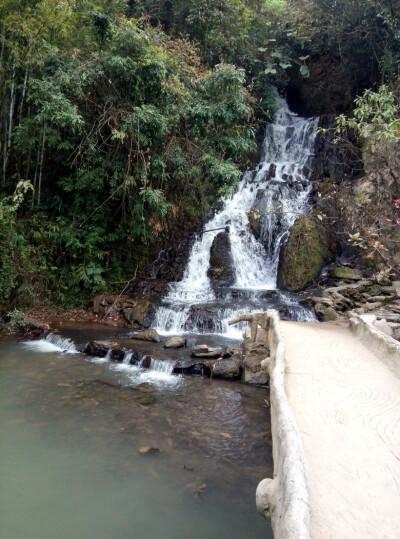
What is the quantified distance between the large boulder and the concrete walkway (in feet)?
20.7

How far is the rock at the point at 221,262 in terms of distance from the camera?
12.5 m

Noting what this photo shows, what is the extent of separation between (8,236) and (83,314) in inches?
115

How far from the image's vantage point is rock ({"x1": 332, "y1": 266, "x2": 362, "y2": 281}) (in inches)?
449

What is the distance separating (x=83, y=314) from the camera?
1059 centimetres

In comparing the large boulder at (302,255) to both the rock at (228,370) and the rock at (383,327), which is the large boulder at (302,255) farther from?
the rock at (228,370)

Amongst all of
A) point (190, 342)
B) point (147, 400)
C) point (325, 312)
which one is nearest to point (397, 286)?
point (325, 312)

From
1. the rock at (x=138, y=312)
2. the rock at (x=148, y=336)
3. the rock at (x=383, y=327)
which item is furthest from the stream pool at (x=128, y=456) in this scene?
the rock at (x=138, y=312)

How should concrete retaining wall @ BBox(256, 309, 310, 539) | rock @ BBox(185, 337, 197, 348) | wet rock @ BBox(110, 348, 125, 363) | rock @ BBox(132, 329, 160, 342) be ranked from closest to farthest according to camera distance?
concrete retaining wall @ BBox(256, 309, 310, 539), wet rock @ BBox(110, 348, 125, 363), rock @ BBox(185, 337, 197, 348), rock @ BBox(132, 329, 160, 342)

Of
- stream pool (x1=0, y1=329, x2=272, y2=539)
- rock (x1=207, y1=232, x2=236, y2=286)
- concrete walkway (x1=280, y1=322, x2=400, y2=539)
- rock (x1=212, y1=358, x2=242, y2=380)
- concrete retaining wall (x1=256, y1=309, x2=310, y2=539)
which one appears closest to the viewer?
concrete retaining wall (x1=256, y1=309, x2=310, y2=539)

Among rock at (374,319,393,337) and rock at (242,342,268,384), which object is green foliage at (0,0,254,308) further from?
rock at (374,319,393,337)

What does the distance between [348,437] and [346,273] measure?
901 centimetres

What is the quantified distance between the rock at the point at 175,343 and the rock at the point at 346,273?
5.66 meters

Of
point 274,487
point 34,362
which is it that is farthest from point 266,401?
point 34,362

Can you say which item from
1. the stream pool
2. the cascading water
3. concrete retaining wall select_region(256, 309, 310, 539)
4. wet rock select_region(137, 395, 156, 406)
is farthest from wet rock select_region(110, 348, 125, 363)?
concrete retaining wall select_region(256, 309, 310, 539)
